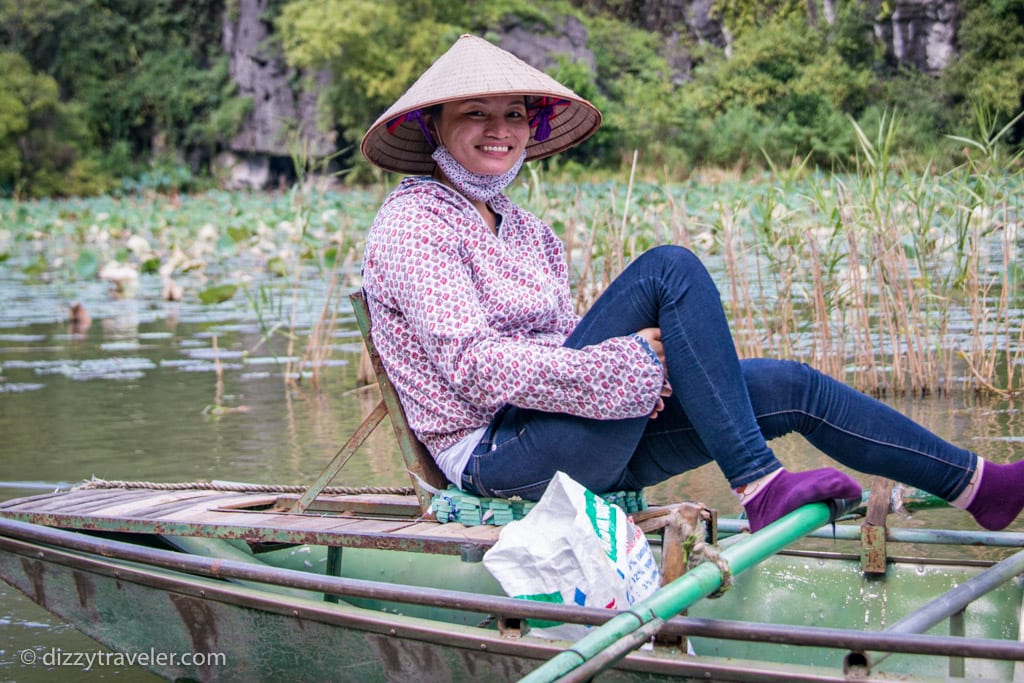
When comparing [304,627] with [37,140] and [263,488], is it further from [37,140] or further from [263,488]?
[37,140]

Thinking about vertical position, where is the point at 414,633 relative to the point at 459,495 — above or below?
below

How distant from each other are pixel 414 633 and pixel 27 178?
24729 millimetres

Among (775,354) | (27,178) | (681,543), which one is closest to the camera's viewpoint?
(681,543)

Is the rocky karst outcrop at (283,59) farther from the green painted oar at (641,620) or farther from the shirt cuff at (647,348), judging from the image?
the green painted oar at (641,620)

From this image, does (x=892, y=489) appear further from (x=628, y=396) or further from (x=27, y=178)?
(x=27, y=178)

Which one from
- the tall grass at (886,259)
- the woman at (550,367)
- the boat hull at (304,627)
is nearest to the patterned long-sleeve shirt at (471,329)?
the woman at (550,367)

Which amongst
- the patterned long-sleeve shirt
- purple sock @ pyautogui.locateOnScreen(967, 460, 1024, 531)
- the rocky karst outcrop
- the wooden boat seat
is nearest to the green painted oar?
the patterned long-sleeve shirt

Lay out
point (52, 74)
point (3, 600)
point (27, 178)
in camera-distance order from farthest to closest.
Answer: point (52, 74), point (27, 178), point (3, 600)

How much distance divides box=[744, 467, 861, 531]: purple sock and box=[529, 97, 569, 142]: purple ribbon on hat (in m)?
0.87

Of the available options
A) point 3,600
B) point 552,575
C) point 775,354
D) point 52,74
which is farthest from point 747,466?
point 52,74

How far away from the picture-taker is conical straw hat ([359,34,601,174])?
6.62ft

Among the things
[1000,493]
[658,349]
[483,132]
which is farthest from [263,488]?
[1000,493]

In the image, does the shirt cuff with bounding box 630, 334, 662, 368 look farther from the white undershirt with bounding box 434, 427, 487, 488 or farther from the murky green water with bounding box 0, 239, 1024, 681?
the murky green water with bounding box 0, 239, 1024, 681

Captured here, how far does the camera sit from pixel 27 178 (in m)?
24.3
